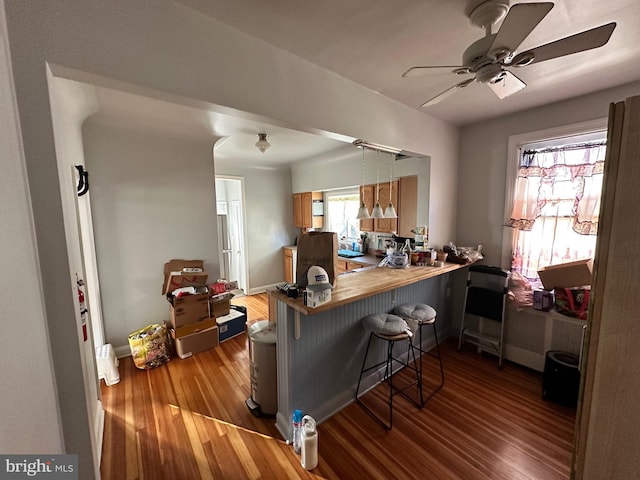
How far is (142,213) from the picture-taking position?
276 centimetres

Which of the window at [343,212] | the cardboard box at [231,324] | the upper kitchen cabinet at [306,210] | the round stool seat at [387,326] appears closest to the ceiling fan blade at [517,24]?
the round stool seat at [387,326]

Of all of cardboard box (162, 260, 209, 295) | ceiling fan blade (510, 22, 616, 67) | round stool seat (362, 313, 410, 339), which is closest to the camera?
ceiling fan blade (510, 22, 616, 67)

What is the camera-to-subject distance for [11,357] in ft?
2.31

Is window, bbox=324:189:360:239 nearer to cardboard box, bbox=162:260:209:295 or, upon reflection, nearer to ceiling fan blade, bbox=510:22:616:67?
cardboard box, bbox=162:260:209:295

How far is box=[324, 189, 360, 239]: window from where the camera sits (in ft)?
14.3

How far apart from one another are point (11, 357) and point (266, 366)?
147cm

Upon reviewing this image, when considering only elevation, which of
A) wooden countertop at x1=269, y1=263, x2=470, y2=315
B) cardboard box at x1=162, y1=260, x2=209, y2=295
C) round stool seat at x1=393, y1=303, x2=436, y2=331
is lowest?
round stool seat at x1=393, y1=303, x2=436, y2=331

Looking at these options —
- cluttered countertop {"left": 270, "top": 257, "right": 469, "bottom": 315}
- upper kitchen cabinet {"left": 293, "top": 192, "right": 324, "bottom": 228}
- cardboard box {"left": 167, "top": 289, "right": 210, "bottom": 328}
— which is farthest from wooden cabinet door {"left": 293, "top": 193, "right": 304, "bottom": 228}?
cluttered countertop {"left": 270, "top": 257, "right": 469, "bottom": 315}

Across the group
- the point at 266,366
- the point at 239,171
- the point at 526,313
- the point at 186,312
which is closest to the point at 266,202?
the point at 239,171

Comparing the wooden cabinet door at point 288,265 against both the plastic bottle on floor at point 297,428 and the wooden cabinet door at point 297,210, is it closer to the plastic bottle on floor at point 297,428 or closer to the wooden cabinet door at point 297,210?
the wooden cabinet door at point 297,210

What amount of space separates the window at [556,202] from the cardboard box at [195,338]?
3.39 m

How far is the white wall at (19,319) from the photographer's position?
677 millimetres

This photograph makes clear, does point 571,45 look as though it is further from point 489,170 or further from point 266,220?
point 266,220

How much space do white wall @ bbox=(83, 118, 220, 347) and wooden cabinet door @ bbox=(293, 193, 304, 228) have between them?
2.11 metres
